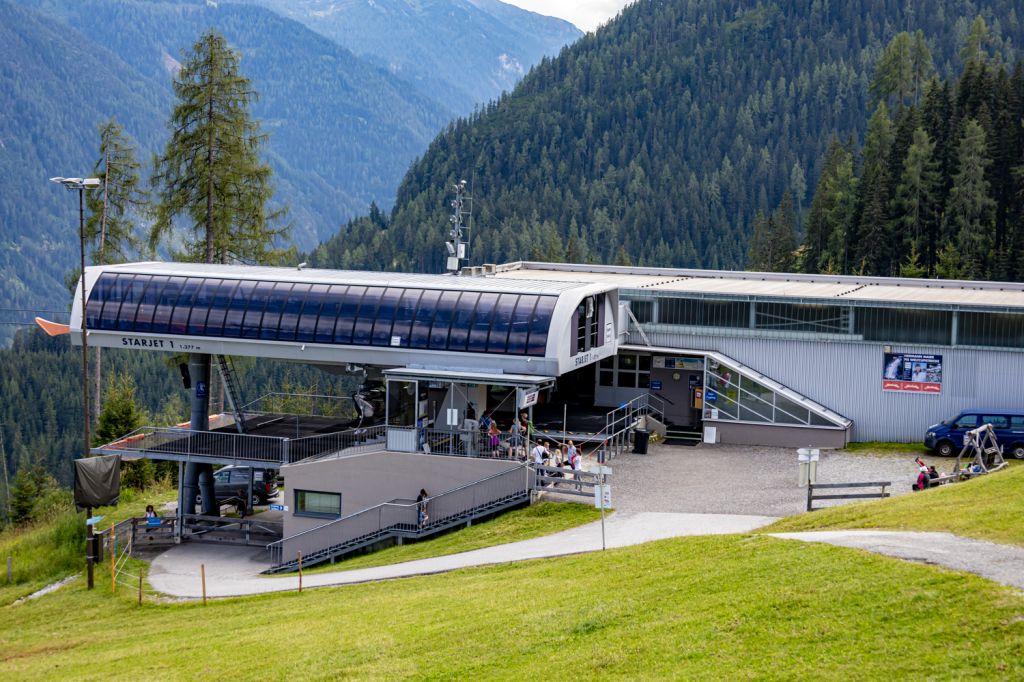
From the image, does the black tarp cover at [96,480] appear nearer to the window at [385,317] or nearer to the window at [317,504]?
the window at [317,504]

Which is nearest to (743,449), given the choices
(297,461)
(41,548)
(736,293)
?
(736,293)

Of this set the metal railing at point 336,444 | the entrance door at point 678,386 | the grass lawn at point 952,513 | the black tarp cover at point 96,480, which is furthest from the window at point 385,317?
the grass lawn at point 952,513

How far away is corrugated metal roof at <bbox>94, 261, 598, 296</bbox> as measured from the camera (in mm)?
38281

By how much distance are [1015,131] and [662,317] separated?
54.7 m

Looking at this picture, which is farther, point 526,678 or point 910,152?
point 910,152

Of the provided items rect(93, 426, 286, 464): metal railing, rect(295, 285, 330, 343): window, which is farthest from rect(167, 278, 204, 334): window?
rect(295, 285, 330, 343): window

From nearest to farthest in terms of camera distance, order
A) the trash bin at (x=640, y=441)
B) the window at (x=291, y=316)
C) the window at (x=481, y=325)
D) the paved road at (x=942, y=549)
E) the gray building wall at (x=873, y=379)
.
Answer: the paved road at (x=942, y=549), the window at (x=481, y=325), the window at (x=291, y=316), the trash bin at (x=640, y=441), the gray building wall at (x=873, y=379)

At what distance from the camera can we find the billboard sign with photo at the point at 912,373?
1625 inches

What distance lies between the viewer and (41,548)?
40.1 m

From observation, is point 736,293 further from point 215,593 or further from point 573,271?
point 215,593

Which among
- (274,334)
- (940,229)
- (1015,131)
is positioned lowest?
(274,334)

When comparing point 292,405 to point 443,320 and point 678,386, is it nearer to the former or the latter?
point 678,386

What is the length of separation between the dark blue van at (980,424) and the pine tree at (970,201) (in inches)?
1955

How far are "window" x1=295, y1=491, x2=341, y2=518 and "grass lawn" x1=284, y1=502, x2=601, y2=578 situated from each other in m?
3.11
